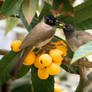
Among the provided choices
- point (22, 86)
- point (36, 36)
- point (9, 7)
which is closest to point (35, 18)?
point (36, 36)

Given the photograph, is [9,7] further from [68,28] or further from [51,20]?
[68,28]

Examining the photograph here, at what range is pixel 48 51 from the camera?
0.93m

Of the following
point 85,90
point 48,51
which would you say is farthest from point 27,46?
point 85,90

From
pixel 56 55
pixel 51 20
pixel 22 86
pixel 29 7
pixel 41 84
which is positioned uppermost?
pixel 29 7

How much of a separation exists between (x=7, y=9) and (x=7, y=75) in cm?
32

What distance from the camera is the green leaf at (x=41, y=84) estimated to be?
42.7 inches

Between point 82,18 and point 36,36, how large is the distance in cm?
21

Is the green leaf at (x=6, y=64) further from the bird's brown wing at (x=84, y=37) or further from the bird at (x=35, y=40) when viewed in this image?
the bird's brown wing at (x=84, y=37)

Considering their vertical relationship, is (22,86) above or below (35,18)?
below

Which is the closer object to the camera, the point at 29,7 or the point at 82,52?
the point at 82,52

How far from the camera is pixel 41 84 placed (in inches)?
43.3

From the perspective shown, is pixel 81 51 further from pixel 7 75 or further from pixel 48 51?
pixel 7 75

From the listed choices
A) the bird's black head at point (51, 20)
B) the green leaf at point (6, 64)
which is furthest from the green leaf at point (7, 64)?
the bird's black head at point (51, 20)

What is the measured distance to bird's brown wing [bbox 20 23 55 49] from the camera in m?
0.97
